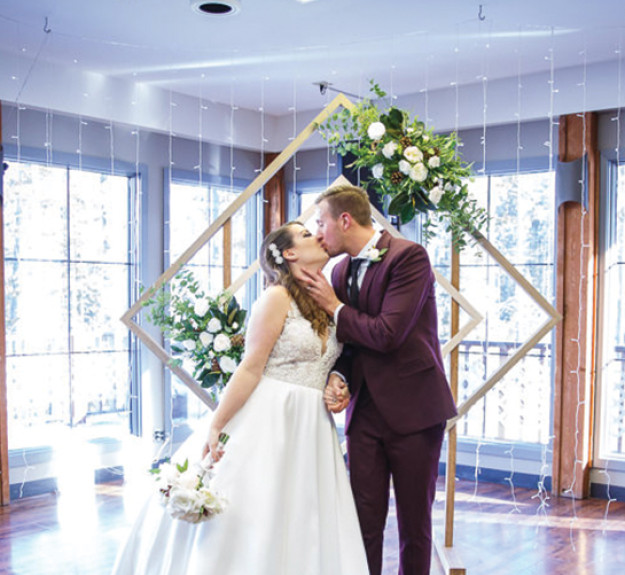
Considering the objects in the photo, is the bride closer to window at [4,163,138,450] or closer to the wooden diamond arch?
the wooden diamond arch

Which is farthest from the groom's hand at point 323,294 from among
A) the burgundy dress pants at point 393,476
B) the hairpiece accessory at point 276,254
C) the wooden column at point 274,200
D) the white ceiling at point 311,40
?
the wooden column at point 274,200

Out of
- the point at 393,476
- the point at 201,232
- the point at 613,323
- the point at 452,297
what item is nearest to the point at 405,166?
the point at 452,297

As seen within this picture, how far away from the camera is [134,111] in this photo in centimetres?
560

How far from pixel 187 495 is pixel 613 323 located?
12.2 feet

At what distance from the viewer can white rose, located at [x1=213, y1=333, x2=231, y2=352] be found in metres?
3.51

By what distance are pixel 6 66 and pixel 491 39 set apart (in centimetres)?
287

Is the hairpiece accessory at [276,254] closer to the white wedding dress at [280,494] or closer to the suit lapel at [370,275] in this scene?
the white wedding dress at [280,494]

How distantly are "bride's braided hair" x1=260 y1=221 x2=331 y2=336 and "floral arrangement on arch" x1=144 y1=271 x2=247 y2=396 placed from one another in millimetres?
648

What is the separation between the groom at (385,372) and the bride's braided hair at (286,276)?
0.05 m

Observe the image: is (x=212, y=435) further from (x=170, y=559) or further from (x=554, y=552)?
(x=554, y=552)

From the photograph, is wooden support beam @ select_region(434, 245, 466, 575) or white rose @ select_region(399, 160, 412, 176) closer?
white rose @ select_region(399, 160, 412, 176)

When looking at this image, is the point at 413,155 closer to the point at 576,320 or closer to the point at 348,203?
the point at 348,203

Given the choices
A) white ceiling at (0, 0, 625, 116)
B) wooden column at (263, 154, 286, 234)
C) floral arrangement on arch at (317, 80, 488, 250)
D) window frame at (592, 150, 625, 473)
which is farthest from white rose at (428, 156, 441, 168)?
wooden column at (263, 154, 286, 234)

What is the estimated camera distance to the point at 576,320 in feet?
17.6
